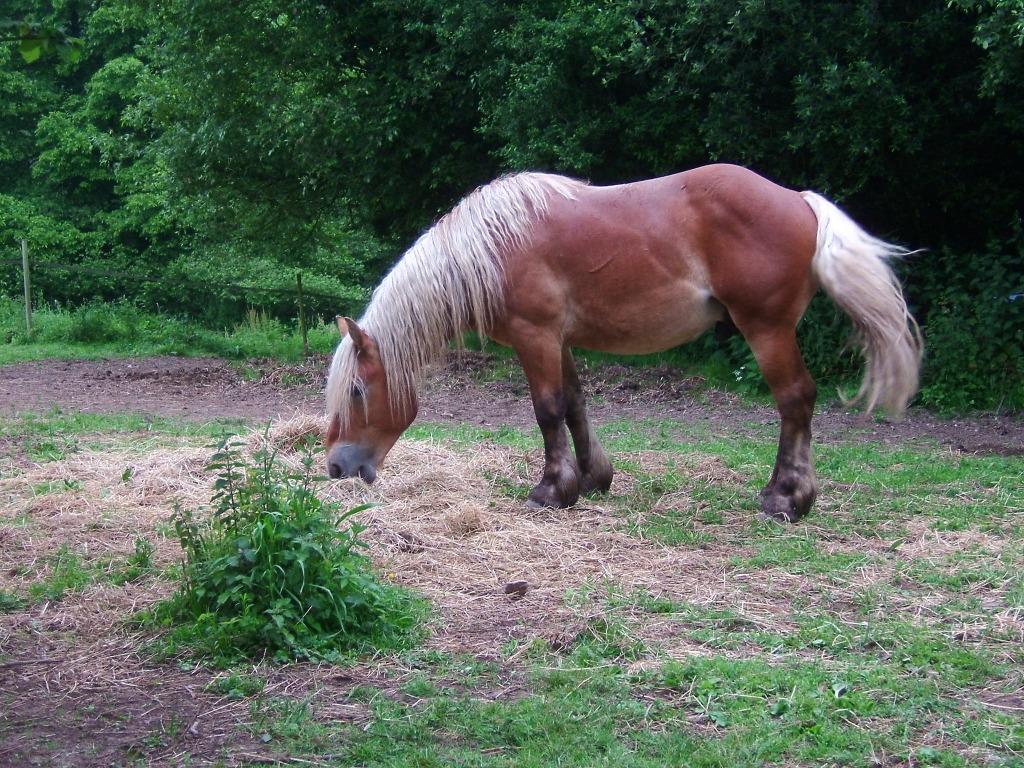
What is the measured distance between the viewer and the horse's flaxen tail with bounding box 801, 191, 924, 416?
515 centimetres

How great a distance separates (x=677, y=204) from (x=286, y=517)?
2.90 meters

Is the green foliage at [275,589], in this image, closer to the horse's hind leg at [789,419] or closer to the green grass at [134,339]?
the horse's hind leg at [789,419]

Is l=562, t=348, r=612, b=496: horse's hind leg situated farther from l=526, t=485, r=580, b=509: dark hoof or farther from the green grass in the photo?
the green grass

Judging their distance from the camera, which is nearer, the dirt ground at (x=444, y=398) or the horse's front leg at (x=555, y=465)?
the horse's front leg at (x=555, y=465)

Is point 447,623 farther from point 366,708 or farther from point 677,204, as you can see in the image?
point 677,204

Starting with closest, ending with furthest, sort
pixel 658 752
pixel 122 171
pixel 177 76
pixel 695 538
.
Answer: pixel 658 752 < pixel 695 538 < pixel 177 76 < pixel 122 171

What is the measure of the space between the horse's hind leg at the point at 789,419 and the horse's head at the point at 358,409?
2018 mm

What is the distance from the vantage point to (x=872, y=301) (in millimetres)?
5145

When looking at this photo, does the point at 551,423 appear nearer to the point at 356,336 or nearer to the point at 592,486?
the point at 592,486

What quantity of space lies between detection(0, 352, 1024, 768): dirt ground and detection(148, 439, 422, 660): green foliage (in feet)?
0.49

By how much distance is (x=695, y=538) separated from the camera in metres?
4.95

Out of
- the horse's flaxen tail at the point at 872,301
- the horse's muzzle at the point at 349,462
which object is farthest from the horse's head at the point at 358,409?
the horse's flaxen tail at the point at 872,301

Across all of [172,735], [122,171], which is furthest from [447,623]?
[122,171]

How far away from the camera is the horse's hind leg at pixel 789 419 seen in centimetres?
528
